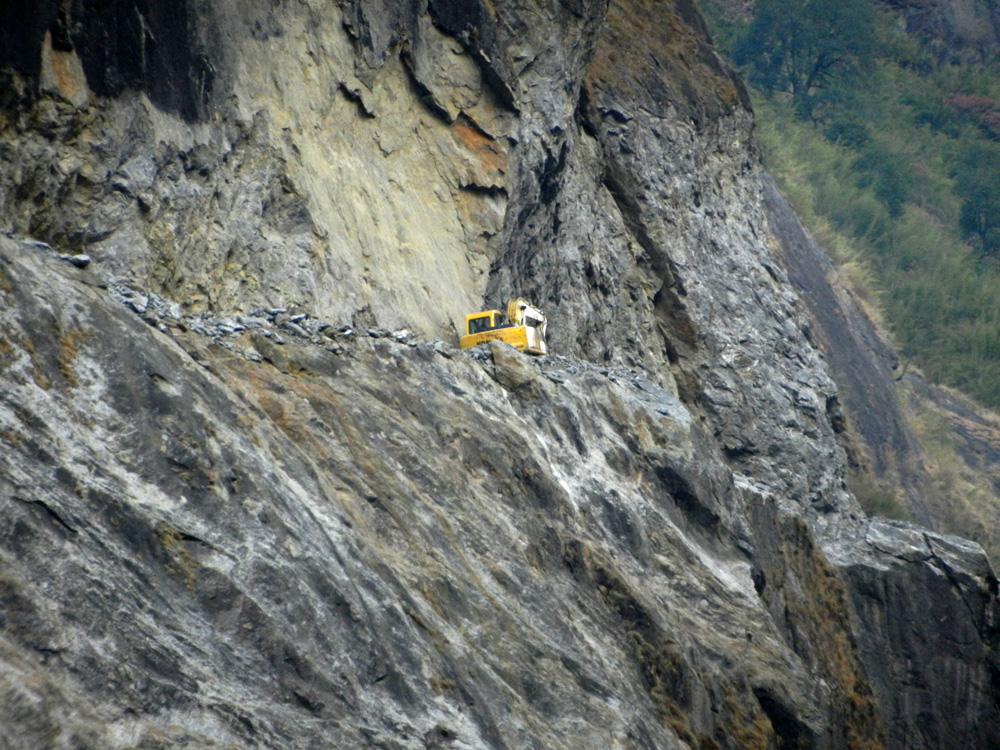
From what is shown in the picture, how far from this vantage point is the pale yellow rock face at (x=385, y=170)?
739 inches

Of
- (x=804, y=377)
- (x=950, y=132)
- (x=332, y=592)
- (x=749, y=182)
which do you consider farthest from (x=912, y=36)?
(x=332, y=592)

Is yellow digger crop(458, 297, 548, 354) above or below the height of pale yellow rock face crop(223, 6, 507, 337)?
below

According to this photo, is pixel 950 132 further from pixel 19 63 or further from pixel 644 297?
pixel 19 63

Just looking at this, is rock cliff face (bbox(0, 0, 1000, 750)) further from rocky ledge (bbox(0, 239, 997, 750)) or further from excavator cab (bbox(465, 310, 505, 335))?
excavator cab (bbox(465, 310, 505, 335))

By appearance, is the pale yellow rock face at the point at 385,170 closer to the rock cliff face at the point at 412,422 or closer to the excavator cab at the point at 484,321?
the rock cliff face at the point at 412,422

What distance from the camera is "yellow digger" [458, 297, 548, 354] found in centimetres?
→ 1973

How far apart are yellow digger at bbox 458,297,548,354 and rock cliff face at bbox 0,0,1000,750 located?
2.73 feet

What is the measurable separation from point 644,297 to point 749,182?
31.5 feet

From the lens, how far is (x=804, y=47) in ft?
232

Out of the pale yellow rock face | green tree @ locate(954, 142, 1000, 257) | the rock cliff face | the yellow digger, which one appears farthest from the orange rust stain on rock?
green tree @ locate(954, 142, 1000, 257)

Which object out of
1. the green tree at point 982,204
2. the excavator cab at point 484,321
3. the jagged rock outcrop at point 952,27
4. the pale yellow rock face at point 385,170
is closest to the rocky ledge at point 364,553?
the excavator cab at point 484,321

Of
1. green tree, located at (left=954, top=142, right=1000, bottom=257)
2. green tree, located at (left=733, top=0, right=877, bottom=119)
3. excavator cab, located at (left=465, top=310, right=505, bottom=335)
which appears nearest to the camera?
excavator cab, located at (left=465, top=310, right=505, bottom=335)

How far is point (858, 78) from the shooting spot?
71.7 metres

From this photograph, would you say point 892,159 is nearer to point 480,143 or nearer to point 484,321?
point 480,143
